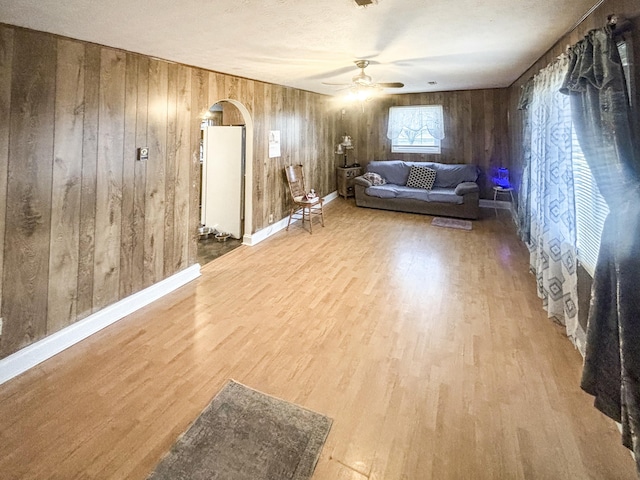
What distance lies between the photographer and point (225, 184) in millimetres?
5207

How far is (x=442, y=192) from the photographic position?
646cm

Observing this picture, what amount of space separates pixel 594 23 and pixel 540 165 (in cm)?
132

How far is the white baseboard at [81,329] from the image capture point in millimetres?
2219

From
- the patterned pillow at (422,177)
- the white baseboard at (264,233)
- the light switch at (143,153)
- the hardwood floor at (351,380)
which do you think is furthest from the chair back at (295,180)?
the light switch at (143,153)

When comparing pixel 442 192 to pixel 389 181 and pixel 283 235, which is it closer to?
pixel 389 181

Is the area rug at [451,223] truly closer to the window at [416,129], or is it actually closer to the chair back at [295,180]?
the window at [416,129]

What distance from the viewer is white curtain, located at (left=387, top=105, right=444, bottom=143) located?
7258mm

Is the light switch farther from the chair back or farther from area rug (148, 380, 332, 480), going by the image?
the chair back

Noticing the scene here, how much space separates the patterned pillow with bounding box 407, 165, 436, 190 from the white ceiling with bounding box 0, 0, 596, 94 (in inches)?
128

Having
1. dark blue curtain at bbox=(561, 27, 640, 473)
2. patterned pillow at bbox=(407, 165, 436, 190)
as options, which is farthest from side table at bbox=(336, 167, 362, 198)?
dark blue curtain at bbox=(561, 27, 640, 473)

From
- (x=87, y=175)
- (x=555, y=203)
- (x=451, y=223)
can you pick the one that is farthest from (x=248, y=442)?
(x=451, y=223)

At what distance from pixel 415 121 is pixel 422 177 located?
4.72 ft

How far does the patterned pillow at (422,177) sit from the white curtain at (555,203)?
339cm

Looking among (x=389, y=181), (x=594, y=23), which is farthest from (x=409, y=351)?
(x=389, y=181)
